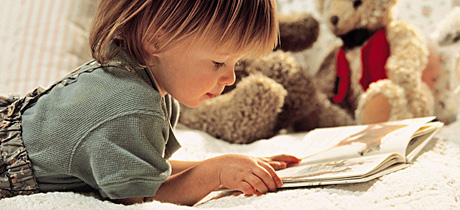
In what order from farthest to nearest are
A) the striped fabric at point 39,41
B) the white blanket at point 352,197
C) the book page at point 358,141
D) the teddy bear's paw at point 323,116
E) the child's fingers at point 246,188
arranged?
the teddy bear's paw at point 323,116 → the striped fabric at point 39,41 → the book page at point 358,141 → the child's fingers at point 246,188 → the white blanket at point 352,197

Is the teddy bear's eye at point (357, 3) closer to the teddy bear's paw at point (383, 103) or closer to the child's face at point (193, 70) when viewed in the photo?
the teddy bear's paw at point (383, 103)

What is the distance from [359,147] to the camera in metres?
0.89

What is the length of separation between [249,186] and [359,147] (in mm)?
287

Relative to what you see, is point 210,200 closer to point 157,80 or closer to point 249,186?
point 249,186

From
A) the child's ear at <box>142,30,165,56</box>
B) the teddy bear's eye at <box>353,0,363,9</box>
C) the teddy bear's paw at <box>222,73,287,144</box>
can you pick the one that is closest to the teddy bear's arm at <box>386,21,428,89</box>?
the teddy bear's eye at <box>353,0,363,9</box>

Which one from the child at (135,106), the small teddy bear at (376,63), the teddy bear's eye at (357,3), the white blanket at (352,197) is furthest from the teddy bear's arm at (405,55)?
the child at (135,106)

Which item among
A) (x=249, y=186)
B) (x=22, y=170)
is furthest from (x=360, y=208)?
(x=22, y=170)

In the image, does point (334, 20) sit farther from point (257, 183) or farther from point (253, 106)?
point (257, 183)

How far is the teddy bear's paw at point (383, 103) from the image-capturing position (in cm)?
129

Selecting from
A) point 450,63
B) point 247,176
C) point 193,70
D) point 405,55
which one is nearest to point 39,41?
point 193,70

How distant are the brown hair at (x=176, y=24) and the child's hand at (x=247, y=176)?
0.19 m

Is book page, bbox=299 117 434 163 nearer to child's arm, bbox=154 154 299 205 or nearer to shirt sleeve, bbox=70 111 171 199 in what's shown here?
child's arm, bbox=154 154 299 205

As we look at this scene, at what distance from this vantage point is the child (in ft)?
2.10

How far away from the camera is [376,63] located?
1.39 metres
